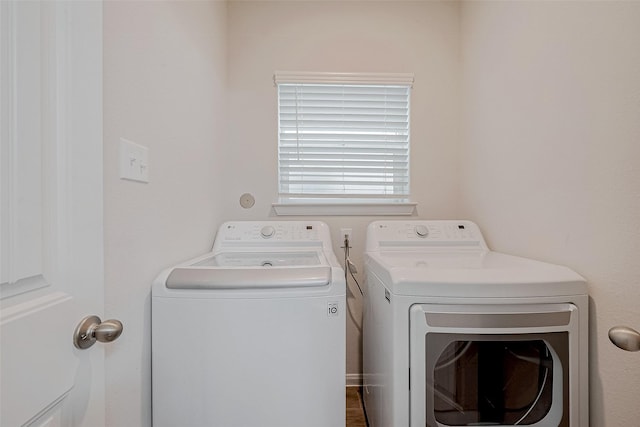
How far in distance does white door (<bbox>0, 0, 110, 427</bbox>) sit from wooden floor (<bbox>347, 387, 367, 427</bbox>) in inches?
51.1

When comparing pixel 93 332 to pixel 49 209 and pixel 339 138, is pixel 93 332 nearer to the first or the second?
pixel 49 209

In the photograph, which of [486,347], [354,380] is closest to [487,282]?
[486,347]

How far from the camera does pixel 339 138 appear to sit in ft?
5.90

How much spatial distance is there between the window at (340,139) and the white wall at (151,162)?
0.55 metres

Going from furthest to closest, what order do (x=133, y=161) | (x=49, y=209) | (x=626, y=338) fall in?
1. (x=133, y=161)
2. (x=626, y=338)
3. (x=49, y=209)

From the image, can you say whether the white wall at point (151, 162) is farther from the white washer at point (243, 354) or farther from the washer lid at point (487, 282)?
the washer lid at point (487, 282)

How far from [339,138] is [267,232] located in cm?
79

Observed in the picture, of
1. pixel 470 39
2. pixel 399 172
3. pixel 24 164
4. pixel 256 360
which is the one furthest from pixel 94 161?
pixel 470 39

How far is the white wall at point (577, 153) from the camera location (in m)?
A: 0.78

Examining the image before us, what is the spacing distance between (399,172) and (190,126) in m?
1.29

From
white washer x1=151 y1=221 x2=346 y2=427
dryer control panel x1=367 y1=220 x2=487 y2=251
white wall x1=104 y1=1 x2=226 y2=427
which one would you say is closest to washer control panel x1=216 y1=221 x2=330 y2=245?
white wall x1=104 y1=1 x2=226 y2=427

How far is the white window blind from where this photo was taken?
1.79 m

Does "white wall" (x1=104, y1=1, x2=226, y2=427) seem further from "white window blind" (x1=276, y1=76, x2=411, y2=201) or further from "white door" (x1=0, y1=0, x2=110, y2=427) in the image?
"white window blind" (x1=276, y1=76, x2=411, y2=201)

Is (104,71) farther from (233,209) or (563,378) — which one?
(563,378)
